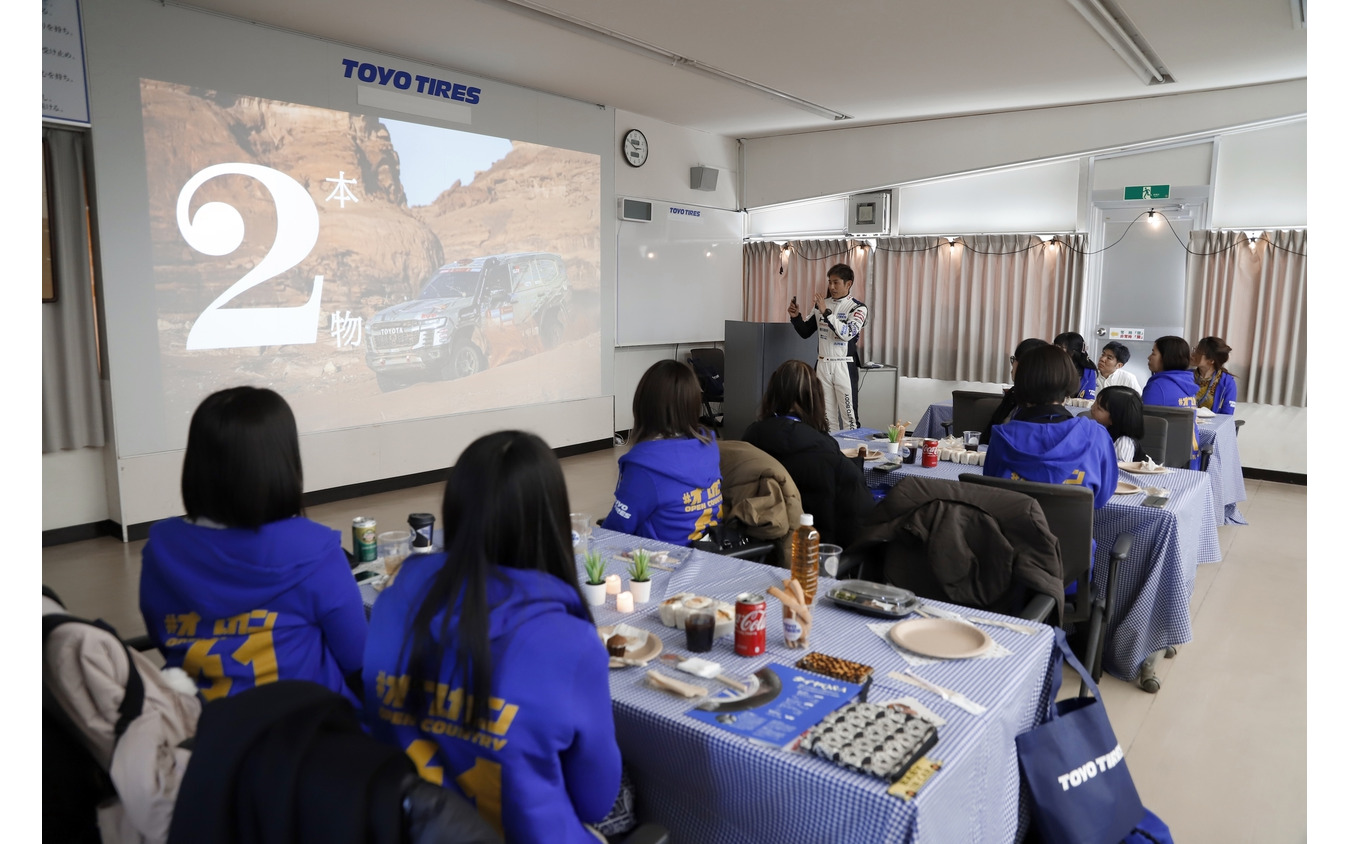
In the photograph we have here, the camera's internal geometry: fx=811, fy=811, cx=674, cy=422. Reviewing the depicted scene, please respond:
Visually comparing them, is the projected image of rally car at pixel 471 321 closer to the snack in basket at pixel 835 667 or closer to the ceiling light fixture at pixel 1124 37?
the ceiling light fixture at pixel 1124 37

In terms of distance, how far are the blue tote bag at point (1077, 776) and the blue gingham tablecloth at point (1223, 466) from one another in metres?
3.82

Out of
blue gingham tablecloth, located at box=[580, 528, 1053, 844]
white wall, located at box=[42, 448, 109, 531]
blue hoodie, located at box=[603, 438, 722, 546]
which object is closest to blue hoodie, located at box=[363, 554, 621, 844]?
blue gingham tablecloth, located at box=[580, 528, 1053, 844]

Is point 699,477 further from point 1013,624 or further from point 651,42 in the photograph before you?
point 651,42

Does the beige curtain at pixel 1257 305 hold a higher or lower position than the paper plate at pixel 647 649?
higher

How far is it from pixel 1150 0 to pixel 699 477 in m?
3.94

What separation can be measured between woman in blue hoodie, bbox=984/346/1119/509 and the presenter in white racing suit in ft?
11.8

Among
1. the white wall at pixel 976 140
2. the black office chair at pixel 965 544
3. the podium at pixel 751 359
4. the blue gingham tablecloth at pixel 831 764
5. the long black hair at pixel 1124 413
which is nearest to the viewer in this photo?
the blue gingham tablecloth at pixel 831 764

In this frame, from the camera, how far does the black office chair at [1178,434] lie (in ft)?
15.3

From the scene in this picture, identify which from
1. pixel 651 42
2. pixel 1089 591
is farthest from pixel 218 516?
pixel 651 42

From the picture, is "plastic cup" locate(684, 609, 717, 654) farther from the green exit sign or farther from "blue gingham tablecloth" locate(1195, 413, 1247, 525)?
the green exit sign

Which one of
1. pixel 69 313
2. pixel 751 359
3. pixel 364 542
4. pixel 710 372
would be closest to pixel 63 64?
pixel 69 313

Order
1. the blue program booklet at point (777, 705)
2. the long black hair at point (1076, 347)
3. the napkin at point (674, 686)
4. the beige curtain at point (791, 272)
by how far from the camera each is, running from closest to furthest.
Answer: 1. the blue program booklet at point (777, 705)
2. the napkin at point (674, 686)
3. the long black hair at point (1076, 347)
4. the beige curtain at point (791, 272)

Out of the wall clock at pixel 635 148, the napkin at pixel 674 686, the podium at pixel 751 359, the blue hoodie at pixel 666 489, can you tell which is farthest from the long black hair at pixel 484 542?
Result: the wall clock at pixel 635 148

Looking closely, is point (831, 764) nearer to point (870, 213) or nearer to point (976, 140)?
point (976, 140)
